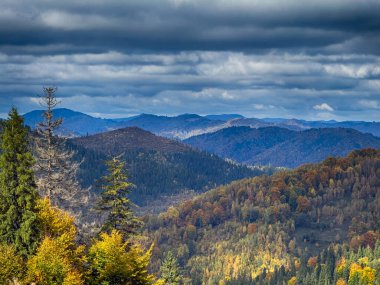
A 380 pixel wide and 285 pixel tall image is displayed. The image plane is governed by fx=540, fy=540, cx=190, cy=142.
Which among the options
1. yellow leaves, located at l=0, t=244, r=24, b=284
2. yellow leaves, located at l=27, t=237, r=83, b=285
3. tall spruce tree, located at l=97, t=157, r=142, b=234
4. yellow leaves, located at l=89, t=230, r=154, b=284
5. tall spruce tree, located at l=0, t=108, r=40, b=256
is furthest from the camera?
tall spruce tree, located at l=97, t=157, r=142, b=234

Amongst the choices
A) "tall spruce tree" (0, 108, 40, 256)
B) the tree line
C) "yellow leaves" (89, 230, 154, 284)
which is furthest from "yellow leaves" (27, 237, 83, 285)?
"yellow leaves" (89, 230, 154, 284)

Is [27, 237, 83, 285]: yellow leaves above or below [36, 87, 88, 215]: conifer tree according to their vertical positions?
below

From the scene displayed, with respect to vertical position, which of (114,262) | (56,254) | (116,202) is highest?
(116,202)

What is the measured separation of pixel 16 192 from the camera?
60.0m

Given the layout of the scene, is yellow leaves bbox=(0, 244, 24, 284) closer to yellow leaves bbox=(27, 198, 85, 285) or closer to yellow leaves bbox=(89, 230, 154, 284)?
yellow leaves bbox=(27, 198, 85, 285)

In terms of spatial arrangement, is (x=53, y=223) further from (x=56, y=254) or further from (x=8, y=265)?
(x=8, y=265)

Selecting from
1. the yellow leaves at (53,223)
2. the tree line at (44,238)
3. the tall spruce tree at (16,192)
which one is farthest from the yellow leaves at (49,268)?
the yellow leaves at (53,223)

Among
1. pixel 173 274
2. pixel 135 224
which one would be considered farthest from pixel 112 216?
pixel 173 274

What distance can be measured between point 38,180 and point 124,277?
17809 millimetres

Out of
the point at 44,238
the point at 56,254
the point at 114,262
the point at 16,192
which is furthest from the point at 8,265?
the point at 114,262

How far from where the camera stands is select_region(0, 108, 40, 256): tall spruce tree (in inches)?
2360

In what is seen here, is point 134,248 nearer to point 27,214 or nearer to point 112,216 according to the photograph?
point 112,216

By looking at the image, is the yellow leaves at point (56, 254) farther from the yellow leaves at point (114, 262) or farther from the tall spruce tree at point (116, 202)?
the tall spruce tree at point (116, 202)

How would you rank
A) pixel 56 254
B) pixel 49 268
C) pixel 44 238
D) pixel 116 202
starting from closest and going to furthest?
pixel 49 268 → pixel 56 254 → pixel 44 238 → pixel 116 202
